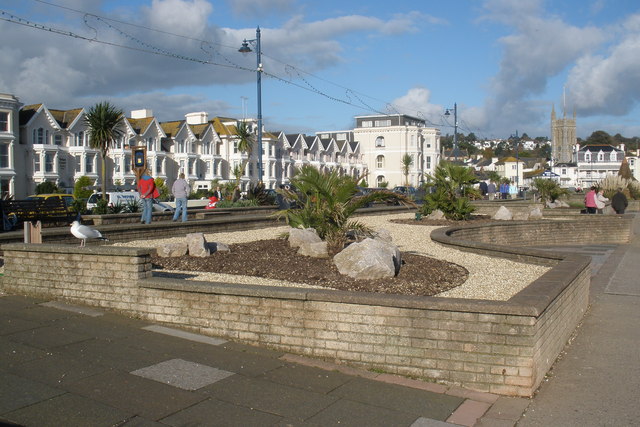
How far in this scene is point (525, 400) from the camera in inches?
223

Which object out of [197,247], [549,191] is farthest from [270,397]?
[549,191]

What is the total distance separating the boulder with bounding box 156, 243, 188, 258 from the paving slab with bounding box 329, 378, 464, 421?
18.5 ft

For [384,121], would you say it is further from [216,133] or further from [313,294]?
[313,294]

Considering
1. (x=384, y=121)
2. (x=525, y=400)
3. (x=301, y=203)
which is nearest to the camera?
(x=525, y=400)

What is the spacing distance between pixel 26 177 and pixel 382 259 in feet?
167

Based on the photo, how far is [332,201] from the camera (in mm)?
11008

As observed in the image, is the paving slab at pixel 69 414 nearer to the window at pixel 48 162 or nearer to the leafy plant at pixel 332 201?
the leafy plant at pixel 332 201

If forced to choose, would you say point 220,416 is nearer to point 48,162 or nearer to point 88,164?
point 48,162

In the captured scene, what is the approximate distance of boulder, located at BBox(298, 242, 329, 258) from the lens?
10523 millimetres

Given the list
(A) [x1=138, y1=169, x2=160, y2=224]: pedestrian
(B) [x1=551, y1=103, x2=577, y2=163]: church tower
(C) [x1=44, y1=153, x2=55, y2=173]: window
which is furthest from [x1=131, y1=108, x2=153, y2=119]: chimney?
(B) [x1=551, y1=103, x2=577, y2=163]: church tower

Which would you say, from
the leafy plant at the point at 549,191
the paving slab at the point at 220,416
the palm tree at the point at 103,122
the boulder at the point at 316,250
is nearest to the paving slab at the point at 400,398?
the paving slab at the point at 220,416

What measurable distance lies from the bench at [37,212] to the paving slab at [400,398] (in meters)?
11.3

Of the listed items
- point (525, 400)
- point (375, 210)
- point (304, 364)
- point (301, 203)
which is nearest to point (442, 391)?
point (525, 400)

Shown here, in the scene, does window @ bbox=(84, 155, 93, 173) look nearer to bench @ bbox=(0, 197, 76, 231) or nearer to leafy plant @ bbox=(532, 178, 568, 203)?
leafy plant @ bbox=(532, 178, 568, 203)
